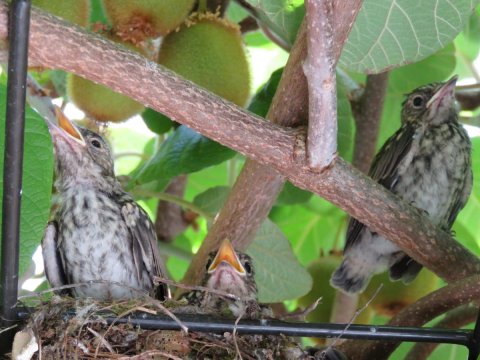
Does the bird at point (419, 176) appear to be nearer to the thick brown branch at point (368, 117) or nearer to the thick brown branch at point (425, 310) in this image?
the thick brown branch at point (368, 117)

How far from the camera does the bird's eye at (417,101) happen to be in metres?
2.80

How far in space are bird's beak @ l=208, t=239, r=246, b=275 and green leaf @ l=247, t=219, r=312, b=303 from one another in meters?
0.47

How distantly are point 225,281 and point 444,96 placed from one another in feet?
3.20

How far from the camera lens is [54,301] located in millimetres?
1732

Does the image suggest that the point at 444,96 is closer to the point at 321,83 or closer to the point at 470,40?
the point at 470,40

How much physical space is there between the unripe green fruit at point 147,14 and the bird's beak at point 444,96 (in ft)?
3.17

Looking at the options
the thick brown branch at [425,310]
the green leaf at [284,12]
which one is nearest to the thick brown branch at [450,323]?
the thick brown branch at [425,310]

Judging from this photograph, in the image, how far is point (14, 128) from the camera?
1227 millimetres

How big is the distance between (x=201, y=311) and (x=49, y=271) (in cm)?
48

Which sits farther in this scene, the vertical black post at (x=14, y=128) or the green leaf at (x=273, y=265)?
the green leaf at (x=273, y=265)

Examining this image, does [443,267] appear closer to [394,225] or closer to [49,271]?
[394,225]

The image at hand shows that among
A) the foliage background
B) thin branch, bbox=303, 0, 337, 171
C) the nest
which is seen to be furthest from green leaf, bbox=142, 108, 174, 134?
thin branch, bbox=303, 0, 337, 171

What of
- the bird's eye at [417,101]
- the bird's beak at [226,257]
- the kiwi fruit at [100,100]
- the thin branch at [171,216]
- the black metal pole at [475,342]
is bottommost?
the thin branch at [171,216]

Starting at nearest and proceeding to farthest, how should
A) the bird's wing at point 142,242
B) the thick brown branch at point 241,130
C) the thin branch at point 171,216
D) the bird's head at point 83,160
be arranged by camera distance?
the thick brown branch at point 241,130
the bird's wing at point 142,242
the bird's head at point 83,160
the thin branch at point 171,216
